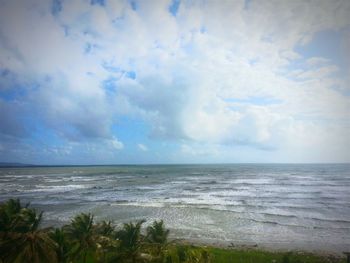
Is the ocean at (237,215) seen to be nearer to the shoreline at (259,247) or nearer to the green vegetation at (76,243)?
the shoreline at (259,247)

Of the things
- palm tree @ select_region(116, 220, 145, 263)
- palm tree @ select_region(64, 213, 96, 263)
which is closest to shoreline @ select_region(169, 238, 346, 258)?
palm tree @ select_region(64, 213, 96, 263)

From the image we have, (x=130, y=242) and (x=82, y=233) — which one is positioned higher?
(x=82, y=233)

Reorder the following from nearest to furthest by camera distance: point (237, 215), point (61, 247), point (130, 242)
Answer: point (61, 247) < point (130, 242) < point (237, 215)

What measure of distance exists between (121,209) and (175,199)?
14395mm

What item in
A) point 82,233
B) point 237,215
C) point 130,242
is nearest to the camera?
point 130,242

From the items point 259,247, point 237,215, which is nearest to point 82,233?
point 259,247

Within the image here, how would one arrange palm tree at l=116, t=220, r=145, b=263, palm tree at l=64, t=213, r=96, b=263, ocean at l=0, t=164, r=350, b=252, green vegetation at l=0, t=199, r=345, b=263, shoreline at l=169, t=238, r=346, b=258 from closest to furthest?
1. green vegetation at l=0, t=199, r=345, b=263
2. palm tree at l=116, t=220, r=145, b=263
3. palm tree at l=64, t=213, r=96, b=263
4. shoreline at l=169, t=238, r=346, b=258
5. ocean at l=0, t=164, r=350, b=252

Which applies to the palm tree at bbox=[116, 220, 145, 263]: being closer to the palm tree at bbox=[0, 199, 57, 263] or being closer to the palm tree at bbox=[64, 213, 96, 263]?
the palm tree at bbox=[64, 213, 96, 263]

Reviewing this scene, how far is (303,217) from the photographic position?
46.0m

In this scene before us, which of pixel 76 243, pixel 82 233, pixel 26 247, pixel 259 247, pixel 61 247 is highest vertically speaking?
pixel 26 247

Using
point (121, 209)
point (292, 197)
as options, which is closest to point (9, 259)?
point (121, 209)

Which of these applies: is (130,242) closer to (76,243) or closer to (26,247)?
(76,243)

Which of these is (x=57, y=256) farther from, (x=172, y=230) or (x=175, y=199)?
(x=175, y=199)

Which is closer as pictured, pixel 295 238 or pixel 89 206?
pixel 295 238
